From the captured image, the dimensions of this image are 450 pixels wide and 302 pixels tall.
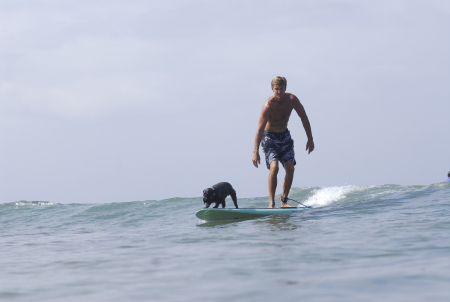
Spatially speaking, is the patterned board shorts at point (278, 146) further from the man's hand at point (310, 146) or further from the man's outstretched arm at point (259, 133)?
the man's hand at point (310, 146)

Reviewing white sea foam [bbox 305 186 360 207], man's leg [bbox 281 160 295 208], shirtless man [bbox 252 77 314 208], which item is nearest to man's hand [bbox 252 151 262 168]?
shirtless man [bbox 252 77 314 208]

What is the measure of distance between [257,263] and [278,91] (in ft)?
14.1

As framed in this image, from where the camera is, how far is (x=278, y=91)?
7781 mm

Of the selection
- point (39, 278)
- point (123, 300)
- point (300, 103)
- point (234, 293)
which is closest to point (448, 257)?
point (234, 293)

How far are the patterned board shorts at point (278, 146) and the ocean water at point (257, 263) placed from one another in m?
1.33

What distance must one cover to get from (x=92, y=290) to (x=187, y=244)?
6.55ft

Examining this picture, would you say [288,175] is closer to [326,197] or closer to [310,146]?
[310,146]

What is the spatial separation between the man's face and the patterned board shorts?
0.61 meters

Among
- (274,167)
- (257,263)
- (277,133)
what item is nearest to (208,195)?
(274,167)

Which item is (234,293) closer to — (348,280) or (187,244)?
(348,280)

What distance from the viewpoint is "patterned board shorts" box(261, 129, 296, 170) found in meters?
8.13

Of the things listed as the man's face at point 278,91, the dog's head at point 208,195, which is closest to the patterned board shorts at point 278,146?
the man's face at point 278,91

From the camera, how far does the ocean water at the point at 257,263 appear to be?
298 centimetres

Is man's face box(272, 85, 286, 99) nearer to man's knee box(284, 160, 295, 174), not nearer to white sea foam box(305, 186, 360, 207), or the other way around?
man's knee box(284, 160, 295, 174)
